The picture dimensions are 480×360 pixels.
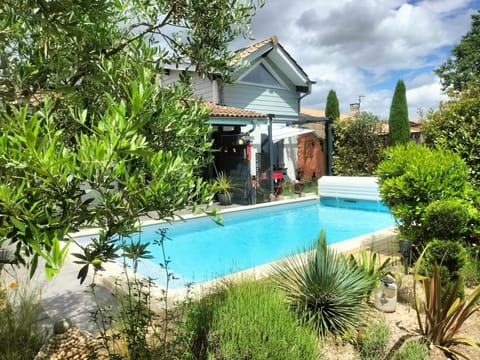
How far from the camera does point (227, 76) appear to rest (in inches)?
131

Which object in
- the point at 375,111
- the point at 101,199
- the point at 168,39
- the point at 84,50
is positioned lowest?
the point at 101,199

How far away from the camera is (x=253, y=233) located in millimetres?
12742

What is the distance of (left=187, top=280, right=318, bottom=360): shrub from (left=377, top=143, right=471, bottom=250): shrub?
4109 mm

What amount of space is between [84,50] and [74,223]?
4.72 feet

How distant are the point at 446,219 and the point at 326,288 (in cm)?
293

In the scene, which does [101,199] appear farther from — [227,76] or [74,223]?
[227,76]

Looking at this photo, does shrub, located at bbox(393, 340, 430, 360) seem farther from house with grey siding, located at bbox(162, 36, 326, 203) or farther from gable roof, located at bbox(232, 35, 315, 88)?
gable roof, located at bbox(232, 35, 315, 88)

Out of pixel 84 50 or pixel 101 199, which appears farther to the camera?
pixel 84 50

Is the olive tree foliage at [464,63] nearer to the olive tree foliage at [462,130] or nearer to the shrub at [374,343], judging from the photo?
the olive tree foliage at [462,130]

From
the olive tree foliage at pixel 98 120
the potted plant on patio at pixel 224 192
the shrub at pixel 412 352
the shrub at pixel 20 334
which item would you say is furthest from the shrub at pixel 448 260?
the potted plant on patio at pixel 224 192

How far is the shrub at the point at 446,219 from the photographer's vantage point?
Result: 18.6 ft

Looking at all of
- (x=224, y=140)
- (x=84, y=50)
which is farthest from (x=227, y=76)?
(x=224, y=140)

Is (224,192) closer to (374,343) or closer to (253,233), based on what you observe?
(253,233)

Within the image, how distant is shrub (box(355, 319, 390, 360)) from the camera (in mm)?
3664
